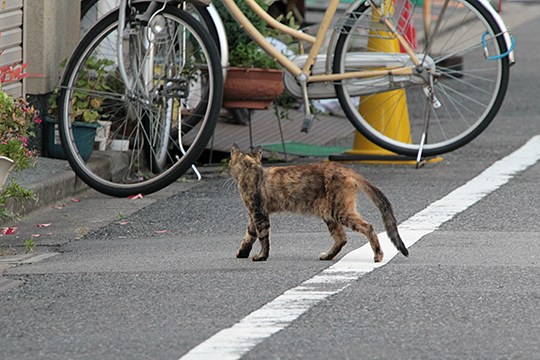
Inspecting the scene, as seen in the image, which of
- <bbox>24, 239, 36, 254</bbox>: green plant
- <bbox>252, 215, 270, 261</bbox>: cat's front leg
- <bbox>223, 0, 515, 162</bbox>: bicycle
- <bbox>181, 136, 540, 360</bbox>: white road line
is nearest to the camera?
<bbox>181, 136, 540, 360</bbox>: white road line

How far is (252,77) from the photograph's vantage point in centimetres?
943

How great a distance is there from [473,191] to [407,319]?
3.40m

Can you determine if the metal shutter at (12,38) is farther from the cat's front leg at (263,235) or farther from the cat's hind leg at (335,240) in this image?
the cat's hind leg at (335,240)

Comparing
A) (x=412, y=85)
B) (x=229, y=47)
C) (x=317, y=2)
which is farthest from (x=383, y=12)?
(x=317, y=2)

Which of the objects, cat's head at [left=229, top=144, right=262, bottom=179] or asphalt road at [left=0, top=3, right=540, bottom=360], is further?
cat's head at [left=229, top=144, right=262, bottom=179]

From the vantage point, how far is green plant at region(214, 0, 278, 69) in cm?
949

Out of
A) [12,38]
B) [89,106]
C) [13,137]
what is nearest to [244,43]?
[89,106]

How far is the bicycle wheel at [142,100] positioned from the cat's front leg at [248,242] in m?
1.47

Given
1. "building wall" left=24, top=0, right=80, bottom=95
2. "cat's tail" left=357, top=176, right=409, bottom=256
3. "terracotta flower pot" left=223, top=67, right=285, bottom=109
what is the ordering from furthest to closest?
"terracotta flower pot" left=223, top=67, right=285, bottom=109 < "building wall" left=24, top=0, right=80, bottom=95 < "cat's tail" left=357, top=176, right=409, bottom=256

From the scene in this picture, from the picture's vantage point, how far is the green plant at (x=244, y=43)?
9492mm

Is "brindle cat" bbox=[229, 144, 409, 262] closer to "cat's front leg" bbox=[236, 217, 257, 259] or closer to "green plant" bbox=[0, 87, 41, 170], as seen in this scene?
"cat's front leg" bbox=[236, 217, 257, 259]

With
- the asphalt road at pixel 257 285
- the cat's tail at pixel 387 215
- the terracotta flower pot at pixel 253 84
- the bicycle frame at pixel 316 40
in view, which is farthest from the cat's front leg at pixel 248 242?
the terracotta flower pot at pixel 253 84

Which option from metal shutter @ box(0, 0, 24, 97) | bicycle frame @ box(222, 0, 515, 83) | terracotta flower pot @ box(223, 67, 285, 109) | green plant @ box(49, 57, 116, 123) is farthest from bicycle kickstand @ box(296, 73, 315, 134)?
metal shutter @ box(0, 0, 24, 97)

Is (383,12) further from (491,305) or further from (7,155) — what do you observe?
(491,305)
